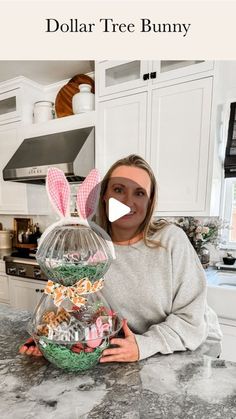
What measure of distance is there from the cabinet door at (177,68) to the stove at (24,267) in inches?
68.9

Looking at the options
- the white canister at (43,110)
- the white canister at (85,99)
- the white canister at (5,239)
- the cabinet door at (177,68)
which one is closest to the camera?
the cabinet door at (177,68)

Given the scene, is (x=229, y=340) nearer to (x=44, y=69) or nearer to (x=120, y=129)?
(x=120, y=129)

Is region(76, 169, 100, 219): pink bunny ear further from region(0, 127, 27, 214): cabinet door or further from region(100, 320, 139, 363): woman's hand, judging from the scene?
region(0, 127, 27, 214): cabinet door

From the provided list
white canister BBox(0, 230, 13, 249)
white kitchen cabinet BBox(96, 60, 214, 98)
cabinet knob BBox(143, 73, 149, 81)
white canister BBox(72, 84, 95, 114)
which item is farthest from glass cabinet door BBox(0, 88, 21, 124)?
cabinet knob BBox(143, 73, 149, 81)

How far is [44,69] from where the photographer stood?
2.22m

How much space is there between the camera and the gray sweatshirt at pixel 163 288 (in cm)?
75

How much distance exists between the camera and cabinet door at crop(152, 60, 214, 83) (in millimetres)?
1554

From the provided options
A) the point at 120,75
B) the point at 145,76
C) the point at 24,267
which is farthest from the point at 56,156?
the point at 24,267

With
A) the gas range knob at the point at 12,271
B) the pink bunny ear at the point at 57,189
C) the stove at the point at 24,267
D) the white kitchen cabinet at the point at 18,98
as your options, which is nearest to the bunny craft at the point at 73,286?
the pink bunny ear at the point at 57,189

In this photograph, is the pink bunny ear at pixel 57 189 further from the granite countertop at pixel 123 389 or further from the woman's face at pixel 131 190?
the granite countertop at pixel 123 389

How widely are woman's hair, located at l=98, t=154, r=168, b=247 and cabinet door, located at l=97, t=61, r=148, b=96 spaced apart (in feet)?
3.88

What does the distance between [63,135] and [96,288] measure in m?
1.81

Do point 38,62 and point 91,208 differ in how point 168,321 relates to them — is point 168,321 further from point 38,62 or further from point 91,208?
point 38,62

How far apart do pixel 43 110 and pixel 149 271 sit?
207 cm
